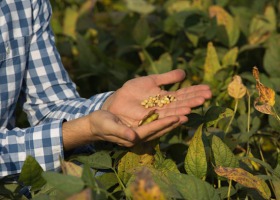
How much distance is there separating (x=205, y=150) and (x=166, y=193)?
301mm

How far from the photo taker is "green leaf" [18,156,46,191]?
144 centimetres

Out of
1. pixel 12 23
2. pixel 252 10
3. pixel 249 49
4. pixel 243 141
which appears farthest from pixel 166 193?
pixel 252 10

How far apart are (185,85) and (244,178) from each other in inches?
32.1

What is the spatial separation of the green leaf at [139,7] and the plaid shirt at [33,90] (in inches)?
34.5

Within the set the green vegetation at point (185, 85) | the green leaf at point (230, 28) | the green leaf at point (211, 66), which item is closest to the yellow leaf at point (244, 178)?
the green vegetation at point (185, 85)

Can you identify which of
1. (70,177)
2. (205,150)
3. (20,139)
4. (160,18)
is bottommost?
(160,18)

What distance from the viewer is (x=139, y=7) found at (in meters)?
2.80

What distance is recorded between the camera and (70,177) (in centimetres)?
114

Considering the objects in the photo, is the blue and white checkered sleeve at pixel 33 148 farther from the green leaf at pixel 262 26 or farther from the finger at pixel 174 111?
the green leaf at pixel 262 26

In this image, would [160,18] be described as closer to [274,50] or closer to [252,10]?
[252,10]

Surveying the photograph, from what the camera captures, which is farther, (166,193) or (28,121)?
(28,121)

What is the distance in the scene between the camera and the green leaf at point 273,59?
7.34ft

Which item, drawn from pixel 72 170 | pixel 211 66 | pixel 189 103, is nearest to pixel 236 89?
pixel 189 103

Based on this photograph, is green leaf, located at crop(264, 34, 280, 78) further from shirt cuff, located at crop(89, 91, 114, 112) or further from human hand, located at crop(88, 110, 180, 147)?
human hand, located at crop(88, 110, 180, 147)
